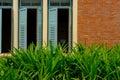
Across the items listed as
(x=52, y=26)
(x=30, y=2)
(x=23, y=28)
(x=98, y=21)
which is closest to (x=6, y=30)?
(x=23, y=28)

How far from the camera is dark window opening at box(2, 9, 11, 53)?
11.0m

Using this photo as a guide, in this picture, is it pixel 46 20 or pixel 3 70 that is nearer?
pixel 3 70

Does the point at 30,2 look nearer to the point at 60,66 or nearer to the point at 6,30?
the point at 6,30

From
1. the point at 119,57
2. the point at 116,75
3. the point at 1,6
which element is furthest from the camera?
the point at 1,6

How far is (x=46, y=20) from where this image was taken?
36.4 ft

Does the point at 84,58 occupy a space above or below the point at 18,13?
below

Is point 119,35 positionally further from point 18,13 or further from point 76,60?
point 76,60

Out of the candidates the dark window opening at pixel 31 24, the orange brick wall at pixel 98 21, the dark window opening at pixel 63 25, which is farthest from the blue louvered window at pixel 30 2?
the orange brick wall at pixel 98 21

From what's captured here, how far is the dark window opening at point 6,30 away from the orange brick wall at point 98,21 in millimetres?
1916

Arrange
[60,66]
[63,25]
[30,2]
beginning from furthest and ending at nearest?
1. [63,25]
2. [30,2]
3. [60,66]

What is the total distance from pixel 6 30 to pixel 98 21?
253cm

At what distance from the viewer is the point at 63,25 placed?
11.1 meters

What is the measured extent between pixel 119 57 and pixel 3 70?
1764 millimetres

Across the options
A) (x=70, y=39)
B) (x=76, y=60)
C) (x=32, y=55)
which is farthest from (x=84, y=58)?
(x=70, y=39)
